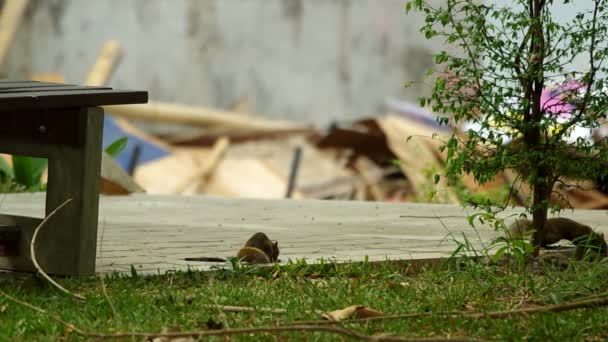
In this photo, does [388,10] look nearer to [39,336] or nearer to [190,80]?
[190,80]

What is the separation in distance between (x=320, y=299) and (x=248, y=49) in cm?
1231

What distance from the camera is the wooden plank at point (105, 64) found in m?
13.9

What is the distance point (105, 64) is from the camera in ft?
46.6

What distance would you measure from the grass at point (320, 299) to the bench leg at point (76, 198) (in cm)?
11

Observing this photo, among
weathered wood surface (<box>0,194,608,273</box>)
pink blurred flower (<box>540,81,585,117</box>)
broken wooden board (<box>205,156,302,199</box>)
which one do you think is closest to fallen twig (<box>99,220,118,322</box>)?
weathered wood surface (<box>0,194,608,273</box>)

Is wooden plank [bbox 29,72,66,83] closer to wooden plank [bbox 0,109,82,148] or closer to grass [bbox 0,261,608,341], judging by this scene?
wooden plank [bbox 0,109,82,148]

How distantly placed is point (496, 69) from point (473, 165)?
1.26 feet

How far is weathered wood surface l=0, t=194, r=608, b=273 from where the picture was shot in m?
4.55

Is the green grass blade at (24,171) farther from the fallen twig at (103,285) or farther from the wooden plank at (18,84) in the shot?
the wooden plank at (18,84)

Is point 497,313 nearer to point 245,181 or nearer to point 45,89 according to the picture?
point 45,89

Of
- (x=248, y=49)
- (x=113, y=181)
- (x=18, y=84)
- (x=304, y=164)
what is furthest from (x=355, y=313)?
(x=248, y=49)

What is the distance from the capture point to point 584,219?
6.29 meters

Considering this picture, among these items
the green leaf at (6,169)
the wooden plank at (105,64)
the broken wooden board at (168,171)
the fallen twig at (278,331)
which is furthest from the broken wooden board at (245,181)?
the fallen twig at (278,331)

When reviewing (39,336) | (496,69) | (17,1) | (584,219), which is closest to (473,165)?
(496,69)
